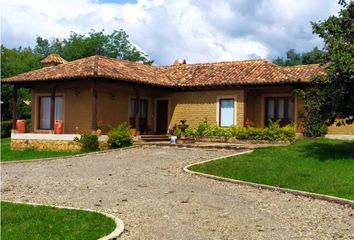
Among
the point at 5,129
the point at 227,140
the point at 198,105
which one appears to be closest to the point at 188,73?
the point at 198,105

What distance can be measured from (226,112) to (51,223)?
64.6ft

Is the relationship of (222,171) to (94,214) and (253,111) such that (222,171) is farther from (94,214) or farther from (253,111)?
(253,111)

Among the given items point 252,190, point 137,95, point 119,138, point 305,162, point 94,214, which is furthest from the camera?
point 137,95

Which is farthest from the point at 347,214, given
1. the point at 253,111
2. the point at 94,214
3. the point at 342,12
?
the point at 253,111

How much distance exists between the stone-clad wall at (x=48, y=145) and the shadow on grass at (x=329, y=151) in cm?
965

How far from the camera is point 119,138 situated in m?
23.8

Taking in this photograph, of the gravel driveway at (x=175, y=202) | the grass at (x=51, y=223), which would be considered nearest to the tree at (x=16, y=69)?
the gravel driveway at (x=175, y=202)

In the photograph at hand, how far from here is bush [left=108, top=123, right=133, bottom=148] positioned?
2373 cm

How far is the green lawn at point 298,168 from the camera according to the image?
13.0 metres

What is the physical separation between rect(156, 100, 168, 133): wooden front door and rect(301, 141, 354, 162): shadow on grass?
1056 cm

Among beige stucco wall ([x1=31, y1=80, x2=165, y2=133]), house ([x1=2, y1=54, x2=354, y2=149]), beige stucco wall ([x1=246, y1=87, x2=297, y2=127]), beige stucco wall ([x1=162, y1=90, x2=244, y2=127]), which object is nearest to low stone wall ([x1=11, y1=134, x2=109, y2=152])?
house ([x1=2, y1=54, x2=354, y2=149])

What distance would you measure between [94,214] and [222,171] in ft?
23.2

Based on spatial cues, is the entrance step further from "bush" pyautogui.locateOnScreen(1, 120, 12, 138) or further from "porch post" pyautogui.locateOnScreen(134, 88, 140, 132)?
"bush" pyautogui.locateOnScreen(1, 120, 12, 138)

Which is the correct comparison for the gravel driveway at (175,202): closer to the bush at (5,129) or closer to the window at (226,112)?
the window at (226,112)
